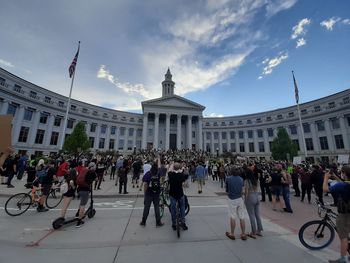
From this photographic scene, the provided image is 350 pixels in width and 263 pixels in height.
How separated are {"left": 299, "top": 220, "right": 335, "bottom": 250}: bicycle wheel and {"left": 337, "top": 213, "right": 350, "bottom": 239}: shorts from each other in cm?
73

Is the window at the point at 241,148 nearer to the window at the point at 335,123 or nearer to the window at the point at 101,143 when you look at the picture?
Result: the window at the point at 335,123

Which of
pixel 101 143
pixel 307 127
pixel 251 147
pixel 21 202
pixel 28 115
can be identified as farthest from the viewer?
pixel 251 147

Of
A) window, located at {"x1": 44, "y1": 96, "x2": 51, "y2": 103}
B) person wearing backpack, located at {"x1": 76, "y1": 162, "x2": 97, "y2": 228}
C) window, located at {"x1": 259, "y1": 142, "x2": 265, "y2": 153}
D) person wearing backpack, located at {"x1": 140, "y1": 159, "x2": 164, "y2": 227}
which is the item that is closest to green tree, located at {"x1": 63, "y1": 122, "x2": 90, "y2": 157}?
window, located at {"x1": 44, "y1": 96, "x2": 51, "y2": 103}

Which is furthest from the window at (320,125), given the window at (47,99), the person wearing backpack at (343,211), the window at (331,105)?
the window at (47,99)

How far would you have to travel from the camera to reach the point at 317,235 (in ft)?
14.3

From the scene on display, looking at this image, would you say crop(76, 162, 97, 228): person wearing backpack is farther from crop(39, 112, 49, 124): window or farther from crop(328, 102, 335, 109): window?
crop(328, 102, 335, 109): window

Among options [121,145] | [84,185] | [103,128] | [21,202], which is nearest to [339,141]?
[84,185]

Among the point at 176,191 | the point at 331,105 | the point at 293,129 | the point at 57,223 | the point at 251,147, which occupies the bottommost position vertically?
the point at 57,223

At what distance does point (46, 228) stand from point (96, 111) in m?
55.0

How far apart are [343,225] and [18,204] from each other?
1042 cm

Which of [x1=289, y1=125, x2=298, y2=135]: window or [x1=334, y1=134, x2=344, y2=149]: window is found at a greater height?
[x1=289, y1=125, x2=298, y2=135]: window

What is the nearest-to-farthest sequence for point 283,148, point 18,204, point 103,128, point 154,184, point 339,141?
point 154,184
point 18,204
point 283,148
point 339,141
point 103,128

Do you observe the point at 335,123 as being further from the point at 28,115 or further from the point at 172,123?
the point at 28,115

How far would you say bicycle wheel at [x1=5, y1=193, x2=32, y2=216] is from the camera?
666 centimetres
